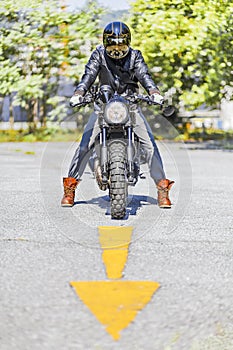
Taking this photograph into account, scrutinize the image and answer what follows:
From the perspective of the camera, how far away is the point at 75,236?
6.14 metres

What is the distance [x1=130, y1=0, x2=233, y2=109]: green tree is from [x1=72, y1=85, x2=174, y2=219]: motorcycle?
43.2ft

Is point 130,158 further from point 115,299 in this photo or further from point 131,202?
point 115,299

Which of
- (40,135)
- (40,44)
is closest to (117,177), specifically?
(40,44)

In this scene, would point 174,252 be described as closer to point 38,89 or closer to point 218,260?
point 218,260

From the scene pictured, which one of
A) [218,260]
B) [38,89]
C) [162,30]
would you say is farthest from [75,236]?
[38,89]

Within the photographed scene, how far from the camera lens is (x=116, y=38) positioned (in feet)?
22.7

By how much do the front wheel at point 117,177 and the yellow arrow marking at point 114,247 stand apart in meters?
0.27

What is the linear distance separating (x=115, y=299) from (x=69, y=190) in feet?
11.8

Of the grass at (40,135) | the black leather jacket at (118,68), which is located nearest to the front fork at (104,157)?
the black leather jacket at (118,68)

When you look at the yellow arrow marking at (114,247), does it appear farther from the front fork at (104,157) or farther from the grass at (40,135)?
the grass at (40,135)

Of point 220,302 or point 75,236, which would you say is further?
point 75,236

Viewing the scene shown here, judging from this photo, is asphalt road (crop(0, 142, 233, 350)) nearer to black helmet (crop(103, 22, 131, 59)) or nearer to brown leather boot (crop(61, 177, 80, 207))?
brown leather boot (crop(61, 177, 80, 207))

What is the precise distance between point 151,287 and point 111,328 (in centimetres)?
85

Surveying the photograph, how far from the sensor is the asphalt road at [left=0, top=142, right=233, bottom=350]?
11.5 ft
